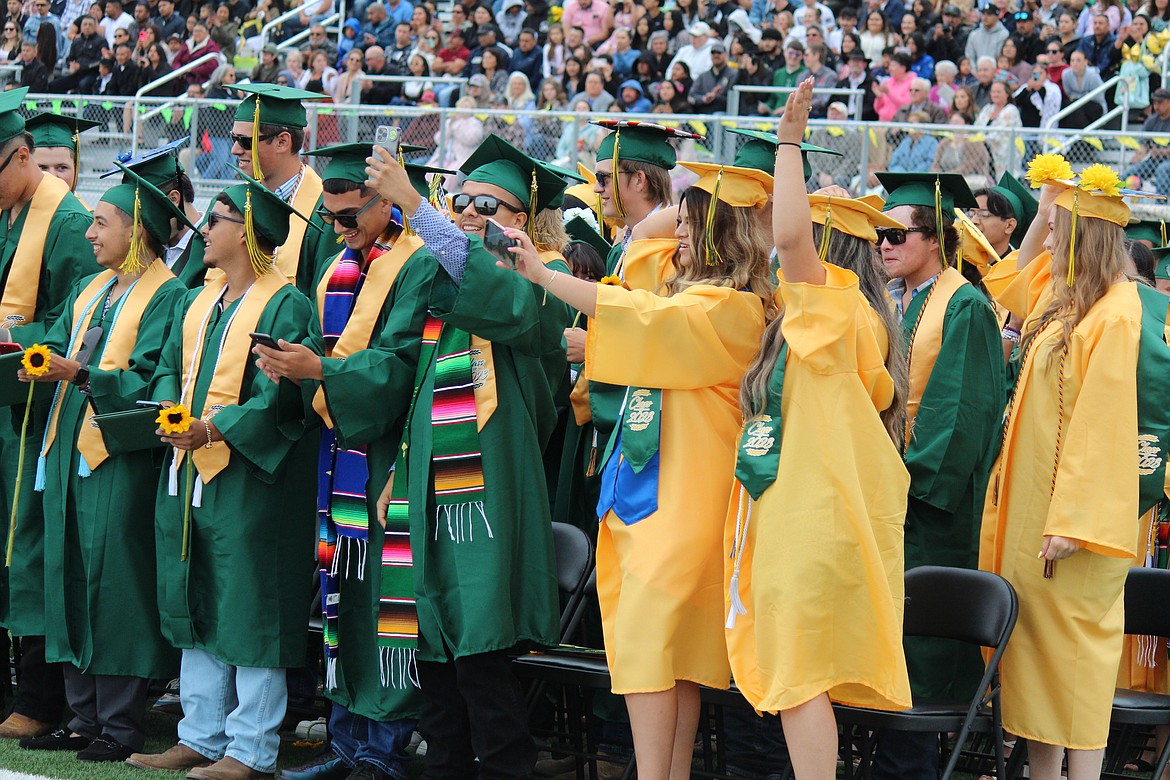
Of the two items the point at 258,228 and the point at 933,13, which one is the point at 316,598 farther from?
the point at 933,13

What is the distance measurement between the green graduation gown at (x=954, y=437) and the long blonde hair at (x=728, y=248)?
825mm

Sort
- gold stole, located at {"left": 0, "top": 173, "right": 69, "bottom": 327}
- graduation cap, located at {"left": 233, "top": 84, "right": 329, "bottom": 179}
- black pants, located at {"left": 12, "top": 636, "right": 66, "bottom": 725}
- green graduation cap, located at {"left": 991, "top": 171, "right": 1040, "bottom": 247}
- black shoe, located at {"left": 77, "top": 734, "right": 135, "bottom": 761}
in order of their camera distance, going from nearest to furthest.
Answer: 1. black shoe, located at {"left": 77, "top": 734, "right": 135, "bottom": 761}
2. black pants, located at {"left": 12, "top": 636, "right": 66, "bottom": 725}
3. graduation cap, located at {"left": 233, "top": 84, "right": 329, "bottom": 179}
4. gold stole, located at {"left": 0, "top": 173, "right": 69, "bottom": 327}
5. green graduation cap, located at {"left": 991, "top": 171, "right": 1040, "bottom": 247}

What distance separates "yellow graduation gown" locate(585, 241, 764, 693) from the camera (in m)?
4.16

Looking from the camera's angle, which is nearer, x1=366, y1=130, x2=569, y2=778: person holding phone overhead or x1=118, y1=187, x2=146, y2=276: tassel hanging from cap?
x1=366, y1=130, x2=569, y2=778: person holding phone overhead

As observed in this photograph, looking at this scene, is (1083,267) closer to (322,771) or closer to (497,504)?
(497,504)

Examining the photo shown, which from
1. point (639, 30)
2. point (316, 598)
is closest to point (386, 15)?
point (639, 30)

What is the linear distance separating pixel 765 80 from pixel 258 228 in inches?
388

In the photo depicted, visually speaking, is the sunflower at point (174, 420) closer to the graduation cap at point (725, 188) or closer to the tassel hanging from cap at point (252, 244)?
the tassel hanging from cap at point (252, 244)

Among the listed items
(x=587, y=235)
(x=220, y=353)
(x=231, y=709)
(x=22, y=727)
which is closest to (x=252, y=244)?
(x=220, y=353)

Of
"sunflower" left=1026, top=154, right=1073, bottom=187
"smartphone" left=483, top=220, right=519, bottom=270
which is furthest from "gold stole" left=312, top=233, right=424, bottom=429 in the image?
"sunflower" left=1026, top=154, right=1073, bottom=187

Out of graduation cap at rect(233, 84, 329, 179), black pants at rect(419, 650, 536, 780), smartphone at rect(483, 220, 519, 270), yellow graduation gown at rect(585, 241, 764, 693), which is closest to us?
yellow graduation gown at rect(585, 241, 764, 693)

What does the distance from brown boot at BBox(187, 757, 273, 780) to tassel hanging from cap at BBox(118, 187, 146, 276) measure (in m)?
1.87

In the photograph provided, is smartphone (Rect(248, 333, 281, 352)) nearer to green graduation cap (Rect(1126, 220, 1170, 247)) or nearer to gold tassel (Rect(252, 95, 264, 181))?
gold tassel (Rect(252, 95, 264, 181))

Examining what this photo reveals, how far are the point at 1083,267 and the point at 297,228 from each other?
9.90ft
